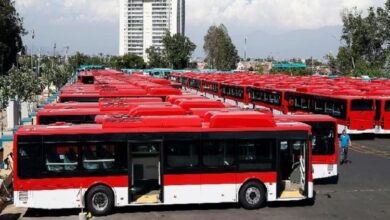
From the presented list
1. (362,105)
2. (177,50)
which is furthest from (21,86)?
(177,50)

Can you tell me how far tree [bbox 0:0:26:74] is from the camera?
3002 inches

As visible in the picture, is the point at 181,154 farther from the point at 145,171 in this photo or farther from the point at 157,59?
the point at 157,59

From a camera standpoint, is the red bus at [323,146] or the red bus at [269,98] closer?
the red bus at [323,146]

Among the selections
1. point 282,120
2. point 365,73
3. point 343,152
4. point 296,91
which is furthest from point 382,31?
point 282,120

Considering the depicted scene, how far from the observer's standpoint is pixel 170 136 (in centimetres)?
1430

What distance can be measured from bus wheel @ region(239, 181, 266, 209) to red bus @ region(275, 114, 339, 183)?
143 inches

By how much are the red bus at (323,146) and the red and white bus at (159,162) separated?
292cm

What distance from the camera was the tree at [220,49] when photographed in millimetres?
131125

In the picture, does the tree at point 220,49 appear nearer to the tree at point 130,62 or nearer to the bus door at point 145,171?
the tree at point 130,62

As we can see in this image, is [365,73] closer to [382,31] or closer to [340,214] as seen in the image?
[382,31]

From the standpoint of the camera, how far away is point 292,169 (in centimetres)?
1558

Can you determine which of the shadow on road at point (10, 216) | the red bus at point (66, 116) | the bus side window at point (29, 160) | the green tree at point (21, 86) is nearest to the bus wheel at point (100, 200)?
the bus side window at point (29, 160)

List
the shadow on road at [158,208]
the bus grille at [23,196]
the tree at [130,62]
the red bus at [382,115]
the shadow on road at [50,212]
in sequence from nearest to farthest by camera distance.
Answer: the bus grille at [23,196], the shadow on road at [50,212], the shadow on road at [158,208], the red bus at [382,115], the tree at [130,62]

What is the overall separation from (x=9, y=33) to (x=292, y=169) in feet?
235
